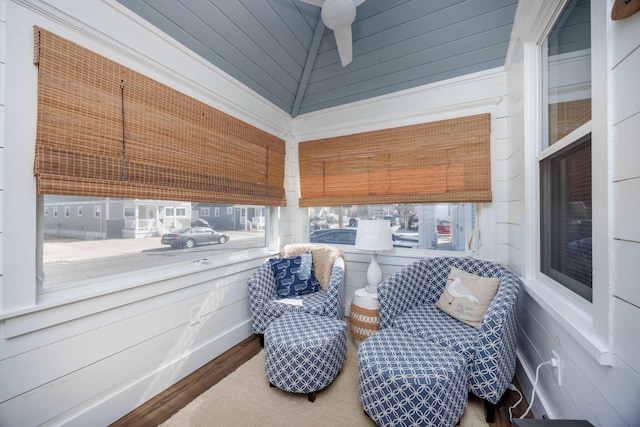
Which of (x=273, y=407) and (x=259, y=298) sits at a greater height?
(x=259, y=298)

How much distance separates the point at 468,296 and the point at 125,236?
2.47 m

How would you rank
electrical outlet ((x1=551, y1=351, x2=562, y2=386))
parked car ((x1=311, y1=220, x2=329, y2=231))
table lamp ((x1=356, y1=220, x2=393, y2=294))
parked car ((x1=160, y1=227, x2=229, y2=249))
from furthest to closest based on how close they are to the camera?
parked car ((x1=311, y1=220, x2=329, y2=231)), table lamp ((x1=356, y1=220, x2=393, y2=294)), parked car ((x1=160, y1=227, x2=229, y2=249)), electrical outlet ((x1=551, y1=351, x2=562, y2=386))

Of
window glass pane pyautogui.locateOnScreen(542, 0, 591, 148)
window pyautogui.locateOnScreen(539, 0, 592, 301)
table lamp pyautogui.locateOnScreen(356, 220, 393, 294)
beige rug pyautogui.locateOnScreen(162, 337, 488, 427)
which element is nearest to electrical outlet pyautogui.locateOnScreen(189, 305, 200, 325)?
beige rug pyautogui.locateOnScreen(162, 337, 488, 427)

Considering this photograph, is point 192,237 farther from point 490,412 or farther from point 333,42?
point 490,412

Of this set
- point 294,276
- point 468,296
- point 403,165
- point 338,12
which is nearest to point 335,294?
point 294,276

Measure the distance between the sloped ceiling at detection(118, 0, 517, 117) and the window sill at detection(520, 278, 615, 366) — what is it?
1.92m

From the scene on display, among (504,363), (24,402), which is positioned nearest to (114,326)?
(24,402)

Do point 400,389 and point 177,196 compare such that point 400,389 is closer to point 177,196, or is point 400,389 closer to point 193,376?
point 193,376

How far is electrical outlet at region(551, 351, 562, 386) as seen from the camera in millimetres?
1258

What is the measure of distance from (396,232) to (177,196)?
84.0 inches

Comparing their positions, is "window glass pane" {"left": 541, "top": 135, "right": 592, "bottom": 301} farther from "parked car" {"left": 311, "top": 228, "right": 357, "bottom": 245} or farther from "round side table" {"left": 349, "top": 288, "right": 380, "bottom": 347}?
"parked car" {"left": 311, "top": 228, "right": 357, "bottom": 245}

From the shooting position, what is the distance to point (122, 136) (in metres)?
1.60

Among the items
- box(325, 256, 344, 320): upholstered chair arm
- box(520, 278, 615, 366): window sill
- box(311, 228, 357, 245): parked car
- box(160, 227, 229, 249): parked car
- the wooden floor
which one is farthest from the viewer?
box(311, 228, 357, 245): parked car

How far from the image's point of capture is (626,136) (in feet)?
2.70
